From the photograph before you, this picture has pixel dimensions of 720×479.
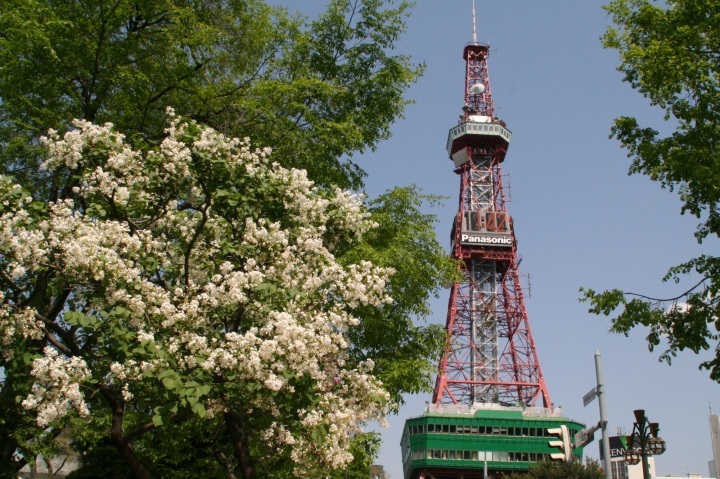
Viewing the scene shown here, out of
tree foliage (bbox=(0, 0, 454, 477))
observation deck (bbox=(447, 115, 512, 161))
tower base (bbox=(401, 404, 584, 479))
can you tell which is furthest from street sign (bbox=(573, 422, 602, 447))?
observation deck (bbox=(447, 115, 512, 161))

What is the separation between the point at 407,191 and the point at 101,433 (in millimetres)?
8966

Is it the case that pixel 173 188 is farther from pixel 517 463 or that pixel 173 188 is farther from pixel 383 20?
pixel 517 463

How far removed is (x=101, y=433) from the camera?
16281 millimetres

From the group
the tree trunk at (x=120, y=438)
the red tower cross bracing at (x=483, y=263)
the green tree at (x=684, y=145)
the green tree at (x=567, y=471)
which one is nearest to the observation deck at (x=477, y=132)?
the red tower cross bracing at (x=483, y=263)

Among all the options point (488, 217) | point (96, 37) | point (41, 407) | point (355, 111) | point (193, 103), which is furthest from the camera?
point (488, 217)

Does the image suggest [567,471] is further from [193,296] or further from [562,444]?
[193,296]

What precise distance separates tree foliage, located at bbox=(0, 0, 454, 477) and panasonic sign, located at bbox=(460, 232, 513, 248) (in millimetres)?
100851

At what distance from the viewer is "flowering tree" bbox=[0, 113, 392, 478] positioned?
8711 mm

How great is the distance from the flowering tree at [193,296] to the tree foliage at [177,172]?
63mm

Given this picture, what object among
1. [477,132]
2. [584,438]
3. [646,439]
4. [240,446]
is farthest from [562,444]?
[477,132]

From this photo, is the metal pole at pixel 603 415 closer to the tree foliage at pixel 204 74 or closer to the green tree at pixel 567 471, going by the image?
the tree foliage at pixel 204 74

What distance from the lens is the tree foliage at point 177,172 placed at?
9656 millimetres

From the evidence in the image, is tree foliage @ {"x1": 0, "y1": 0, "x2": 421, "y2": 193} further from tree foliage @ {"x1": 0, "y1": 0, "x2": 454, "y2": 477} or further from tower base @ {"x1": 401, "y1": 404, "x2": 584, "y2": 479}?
tower base @ {"x1": 401, "y1": 404, "x2": 584, "y2": 479}

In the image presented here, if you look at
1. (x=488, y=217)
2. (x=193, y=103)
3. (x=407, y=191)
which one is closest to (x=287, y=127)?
(x=193, y=103)
